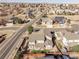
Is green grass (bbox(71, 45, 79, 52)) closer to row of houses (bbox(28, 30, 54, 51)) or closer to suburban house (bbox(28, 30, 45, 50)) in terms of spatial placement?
row of houses (bbox(28, 30, 54, 51))

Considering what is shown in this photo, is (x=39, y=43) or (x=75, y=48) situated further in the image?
(x=39, y=43)

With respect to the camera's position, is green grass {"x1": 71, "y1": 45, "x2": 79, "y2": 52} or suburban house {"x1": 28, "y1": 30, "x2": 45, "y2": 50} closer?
green grass {"x1": 71, "y1": 45, "x2": 79, "y2": 52}

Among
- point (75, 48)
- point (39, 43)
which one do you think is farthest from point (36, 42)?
point (75, 48)

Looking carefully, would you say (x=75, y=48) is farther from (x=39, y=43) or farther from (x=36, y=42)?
(x=36, y=42)

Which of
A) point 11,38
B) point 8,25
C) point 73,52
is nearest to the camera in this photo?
point 73,52

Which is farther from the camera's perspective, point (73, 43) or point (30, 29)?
point (30, 29)

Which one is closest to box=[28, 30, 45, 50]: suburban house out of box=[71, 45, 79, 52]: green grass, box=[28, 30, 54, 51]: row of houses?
box=[28, 30, 54, 51]: row of houses

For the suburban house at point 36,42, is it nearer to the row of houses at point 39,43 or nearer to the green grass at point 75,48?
the row of houses at point 39,43

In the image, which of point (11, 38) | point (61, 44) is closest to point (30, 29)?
point (11, 38)

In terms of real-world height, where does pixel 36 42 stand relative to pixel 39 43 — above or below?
above

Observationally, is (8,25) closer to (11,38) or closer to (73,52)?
(11,38)

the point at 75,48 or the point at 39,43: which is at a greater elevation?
the point at 75,48
